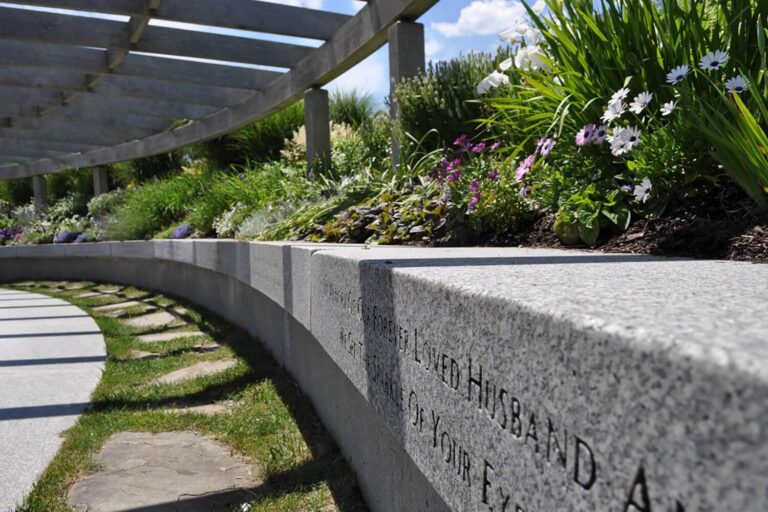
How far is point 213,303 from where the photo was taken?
26.1 feet

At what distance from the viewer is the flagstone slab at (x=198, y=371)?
16.1 ft

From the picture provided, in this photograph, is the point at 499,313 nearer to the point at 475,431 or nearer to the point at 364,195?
the point at 475,431

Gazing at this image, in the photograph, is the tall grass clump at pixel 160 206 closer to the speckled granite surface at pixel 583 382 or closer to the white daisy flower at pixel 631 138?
the white daisy flower at pixel 631 138

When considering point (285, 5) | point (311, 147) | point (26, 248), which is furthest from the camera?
point (26, 248)

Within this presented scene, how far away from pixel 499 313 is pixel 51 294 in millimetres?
13222

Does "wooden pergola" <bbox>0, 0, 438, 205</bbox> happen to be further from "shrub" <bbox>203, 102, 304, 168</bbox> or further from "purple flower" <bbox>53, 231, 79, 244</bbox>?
"purple flower" <bbox>53, 231, 79, 244</bbox>

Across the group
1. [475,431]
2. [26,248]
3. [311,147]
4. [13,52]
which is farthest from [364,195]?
[26,248]

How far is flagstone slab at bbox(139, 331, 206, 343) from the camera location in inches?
257

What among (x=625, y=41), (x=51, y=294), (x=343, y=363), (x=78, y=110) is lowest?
(x=51, y=294)

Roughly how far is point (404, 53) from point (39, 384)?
392 centimetres

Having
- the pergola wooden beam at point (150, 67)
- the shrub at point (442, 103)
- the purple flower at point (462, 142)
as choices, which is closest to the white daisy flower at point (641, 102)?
the purple flower at point (462, 142)

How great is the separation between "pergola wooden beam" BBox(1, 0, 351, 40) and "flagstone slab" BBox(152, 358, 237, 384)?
362 cm

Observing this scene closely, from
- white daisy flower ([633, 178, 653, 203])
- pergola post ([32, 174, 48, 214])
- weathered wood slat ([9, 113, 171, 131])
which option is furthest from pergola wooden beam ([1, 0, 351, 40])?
pergola post ([32, 174, 48, 214])

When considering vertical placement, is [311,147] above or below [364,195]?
above
